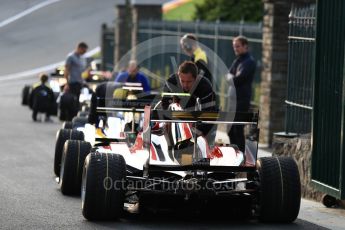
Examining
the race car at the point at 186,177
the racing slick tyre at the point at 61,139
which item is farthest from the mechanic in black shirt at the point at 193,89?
the racing slick tyre at the point at 61,139

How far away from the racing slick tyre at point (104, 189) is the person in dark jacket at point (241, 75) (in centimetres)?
690

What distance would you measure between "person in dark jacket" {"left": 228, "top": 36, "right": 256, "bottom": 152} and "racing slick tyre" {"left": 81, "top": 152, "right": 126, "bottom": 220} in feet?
22.6

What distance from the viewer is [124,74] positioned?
67.3ft

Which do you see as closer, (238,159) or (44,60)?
(238,159)

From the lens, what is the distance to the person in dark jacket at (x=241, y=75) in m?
18.6

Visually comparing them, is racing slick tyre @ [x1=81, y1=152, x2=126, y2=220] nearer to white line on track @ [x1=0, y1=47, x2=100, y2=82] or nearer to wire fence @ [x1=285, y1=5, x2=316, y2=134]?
wire fence @ [x1=285, y1=5, x2=316, y2=134]

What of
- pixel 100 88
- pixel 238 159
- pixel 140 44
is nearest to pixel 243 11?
pixel 140 44

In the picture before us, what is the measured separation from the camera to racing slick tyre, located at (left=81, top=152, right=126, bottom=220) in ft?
38.0

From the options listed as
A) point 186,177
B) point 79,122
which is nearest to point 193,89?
point 186,177

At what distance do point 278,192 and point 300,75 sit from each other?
6.66 meters

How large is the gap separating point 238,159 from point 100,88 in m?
6.60

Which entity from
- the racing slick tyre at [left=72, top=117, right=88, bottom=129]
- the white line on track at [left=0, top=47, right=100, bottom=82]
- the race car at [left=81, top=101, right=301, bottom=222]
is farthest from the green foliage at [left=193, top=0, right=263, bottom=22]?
the race car at [left=81, top=101, right=301, bottom=222]

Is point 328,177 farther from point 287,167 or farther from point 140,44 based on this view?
point 140,44

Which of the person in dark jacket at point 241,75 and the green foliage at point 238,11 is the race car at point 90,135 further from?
the green foliage at point 238,11
